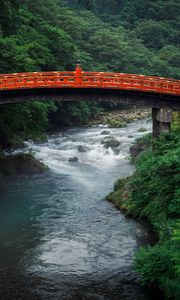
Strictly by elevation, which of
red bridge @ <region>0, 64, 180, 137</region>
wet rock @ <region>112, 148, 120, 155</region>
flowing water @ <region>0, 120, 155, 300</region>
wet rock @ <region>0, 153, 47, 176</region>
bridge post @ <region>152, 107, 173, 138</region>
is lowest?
flowing water @ <region>0, 120, 155, 300</region>

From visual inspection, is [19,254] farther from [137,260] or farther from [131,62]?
[131,62]

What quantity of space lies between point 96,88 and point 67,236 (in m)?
12.4

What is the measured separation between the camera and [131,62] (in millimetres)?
96188

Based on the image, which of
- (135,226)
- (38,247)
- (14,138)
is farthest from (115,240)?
(14,138)

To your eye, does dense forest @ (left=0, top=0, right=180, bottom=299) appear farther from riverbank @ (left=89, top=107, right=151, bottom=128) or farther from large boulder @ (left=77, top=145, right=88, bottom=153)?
large boulder @ (left=77, top=145, right=88, bottom=153)

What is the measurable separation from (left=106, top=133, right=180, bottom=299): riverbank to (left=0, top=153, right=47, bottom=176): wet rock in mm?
14524

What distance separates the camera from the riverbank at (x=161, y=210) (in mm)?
21781

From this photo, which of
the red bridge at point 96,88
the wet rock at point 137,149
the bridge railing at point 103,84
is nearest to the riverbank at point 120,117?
the wet rock at point 137,149

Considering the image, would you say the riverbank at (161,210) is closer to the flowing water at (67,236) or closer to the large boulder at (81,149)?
the flowing water at (67,236)

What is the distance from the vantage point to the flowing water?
2378 cm

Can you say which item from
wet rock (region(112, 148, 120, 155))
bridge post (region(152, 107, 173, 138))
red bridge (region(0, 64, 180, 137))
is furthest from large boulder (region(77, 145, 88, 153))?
bridge post (region(152, 107, 173, 138))

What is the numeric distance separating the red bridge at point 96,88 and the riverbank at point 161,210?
7.25m

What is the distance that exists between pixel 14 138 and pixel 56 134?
16.5 meters

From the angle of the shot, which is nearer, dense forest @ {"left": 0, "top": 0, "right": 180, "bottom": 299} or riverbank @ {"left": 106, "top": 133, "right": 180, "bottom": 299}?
riverbank @ {"left": 106, "top": 133, "right": 180, "bottom": 299}
